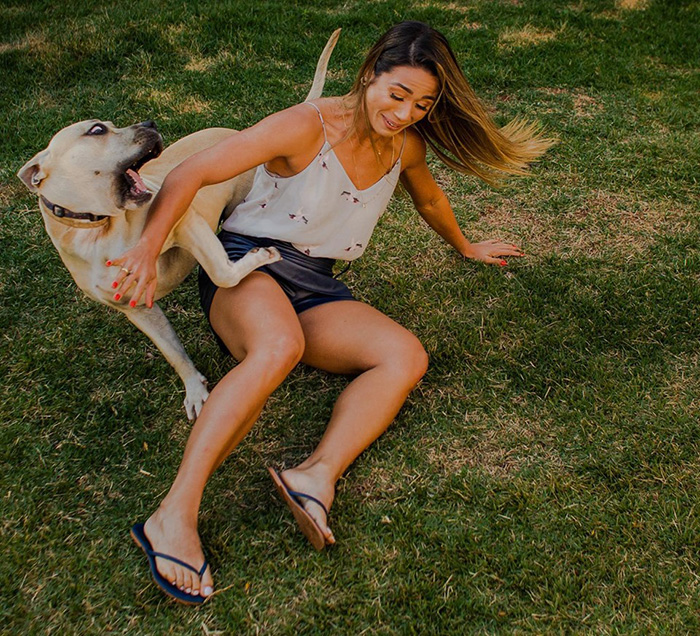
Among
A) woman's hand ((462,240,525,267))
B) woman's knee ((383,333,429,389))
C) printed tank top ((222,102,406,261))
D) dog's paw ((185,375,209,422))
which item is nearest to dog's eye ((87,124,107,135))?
printed tank top ((222,102,406,261))

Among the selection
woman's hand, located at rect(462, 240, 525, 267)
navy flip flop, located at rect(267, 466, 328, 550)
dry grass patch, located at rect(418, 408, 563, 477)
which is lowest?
dry grass patch, located at rect(418, 408, 563, 477)

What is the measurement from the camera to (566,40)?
5.71 meters

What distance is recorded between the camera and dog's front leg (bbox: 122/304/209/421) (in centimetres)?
279

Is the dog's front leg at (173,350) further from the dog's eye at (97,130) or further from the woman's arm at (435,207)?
the woman's arm at (435,207)

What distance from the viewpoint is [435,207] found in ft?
10.5

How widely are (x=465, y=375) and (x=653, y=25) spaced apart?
14.7ft

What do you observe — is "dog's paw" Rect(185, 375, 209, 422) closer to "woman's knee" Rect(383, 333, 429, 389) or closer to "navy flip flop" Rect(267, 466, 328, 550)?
"navy flip flop" Rect(267, 466, 328, 550)

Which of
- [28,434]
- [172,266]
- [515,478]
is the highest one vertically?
[172,266]

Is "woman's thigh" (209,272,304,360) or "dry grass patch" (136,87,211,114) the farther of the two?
"dry grass patch" (136,87,211,114)

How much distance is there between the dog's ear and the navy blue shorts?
71 cm

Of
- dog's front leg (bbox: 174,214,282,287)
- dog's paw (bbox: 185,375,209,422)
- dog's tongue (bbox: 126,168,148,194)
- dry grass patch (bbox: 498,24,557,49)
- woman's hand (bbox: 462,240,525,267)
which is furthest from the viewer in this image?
dry grass patch (bbox: 498,24,557,49)

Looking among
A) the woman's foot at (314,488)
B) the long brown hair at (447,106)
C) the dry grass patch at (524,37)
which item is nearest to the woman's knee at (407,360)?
the woman's foot at (314,488)

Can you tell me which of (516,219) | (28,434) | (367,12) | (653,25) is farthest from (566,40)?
(28,434)

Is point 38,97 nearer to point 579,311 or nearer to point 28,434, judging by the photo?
point 28,434
